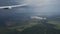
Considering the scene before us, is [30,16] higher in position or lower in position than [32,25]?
higher

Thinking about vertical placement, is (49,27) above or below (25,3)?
below

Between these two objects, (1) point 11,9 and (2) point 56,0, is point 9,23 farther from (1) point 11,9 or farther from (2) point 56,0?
(2) point 56,0

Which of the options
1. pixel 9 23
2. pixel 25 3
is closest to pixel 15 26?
pixel 9 23

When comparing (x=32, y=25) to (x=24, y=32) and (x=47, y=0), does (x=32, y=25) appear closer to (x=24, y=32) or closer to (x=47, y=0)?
(x=24, y=32)

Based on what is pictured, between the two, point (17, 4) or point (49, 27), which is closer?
point (17, 4)

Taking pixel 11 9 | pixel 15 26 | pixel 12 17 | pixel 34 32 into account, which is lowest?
pixel 34 32

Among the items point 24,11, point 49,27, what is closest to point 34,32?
point 49,27

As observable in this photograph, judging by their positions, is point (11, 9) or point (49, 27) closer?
point (11, 9)
